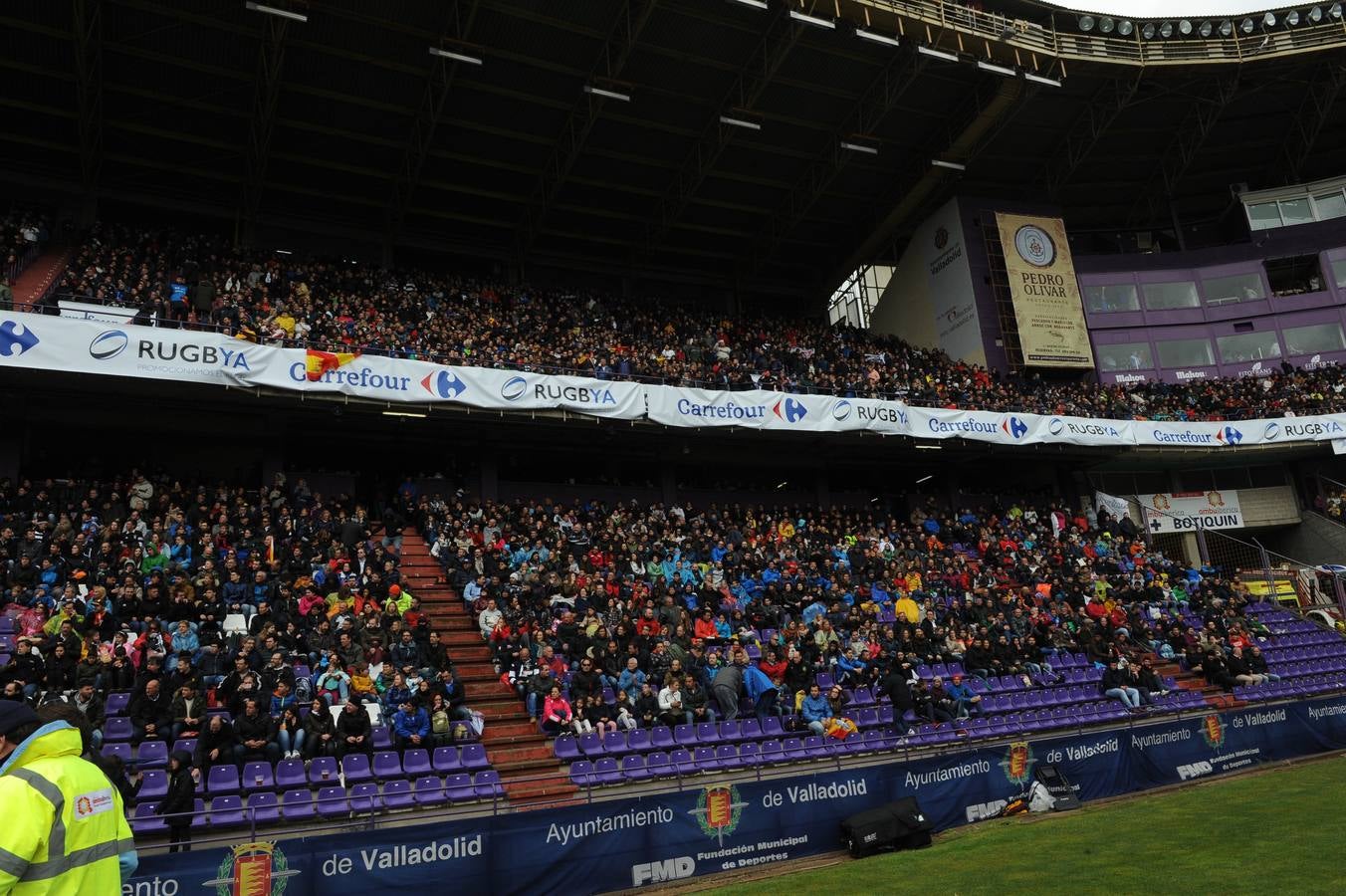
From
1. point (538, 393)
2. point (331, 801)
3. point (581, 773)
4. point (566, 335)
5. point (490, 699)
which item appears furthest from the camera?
point (566, 335)

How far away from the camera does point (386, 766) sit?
13750 millimetres

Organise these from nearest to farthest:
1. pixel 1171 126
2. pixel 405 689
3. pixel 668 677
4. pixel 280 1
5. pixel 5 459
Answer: pixel 405 689, pixel 668 677, pixel 5 459, pixel 280 1, pixel 1171 126

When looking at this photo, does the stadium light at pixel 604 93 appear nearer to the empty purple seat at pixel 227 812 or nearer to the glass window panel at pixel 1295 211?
the empty purple seat at pixel 227 812

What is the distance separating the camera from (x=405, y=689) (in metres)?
15.2

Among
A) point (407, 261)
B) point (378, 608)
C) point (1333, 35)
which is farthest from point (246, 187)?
point (1333, 35)

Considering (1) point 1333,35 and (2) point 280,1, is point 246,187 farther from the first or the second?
(1) point 1333,35

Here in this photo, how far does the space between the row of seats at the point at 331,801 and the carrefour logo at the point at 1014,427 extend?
75.4 feet

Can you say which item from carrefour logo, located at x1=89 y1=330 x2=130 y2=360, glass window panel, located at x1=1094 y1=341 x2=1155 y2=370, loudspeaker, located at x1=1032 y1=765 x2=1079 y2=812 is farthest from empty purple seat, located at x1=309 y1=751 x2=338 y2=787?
glass window panel, located at x1=1094 y1=341 x2=1155 y2=370

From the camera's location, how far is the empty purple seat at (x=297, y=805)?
1223 centimetres

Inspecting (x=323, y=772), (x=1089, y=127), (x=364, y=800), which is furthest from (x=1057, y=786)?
(x=1089, y=127)

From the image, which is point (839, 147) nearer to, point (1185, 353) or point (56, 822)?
point (1185, 353)

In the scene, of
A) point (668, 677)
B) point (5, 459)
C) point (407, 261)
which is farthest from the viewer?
point (407, 261)

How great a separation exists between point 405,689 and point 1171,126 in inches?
1474

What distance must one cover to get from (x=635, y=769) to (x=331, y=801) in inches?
191
